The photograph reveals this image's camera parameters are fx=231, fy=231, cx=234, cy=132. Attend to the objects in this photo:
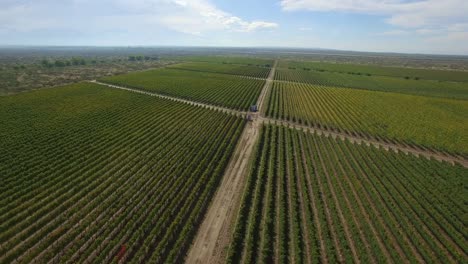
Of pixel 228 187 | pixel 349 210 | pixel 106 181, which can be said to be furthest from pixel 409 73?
pixel 106 181

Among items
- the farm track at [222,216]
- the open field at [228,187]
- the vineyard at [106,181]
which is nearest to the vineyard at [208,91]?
the open field at [228,187]

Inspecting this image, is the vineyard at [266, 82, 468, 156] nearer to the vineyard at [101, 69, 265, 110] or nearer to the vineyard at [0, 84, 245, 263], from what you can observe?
the vineyard at [101, 69, 265, 110]

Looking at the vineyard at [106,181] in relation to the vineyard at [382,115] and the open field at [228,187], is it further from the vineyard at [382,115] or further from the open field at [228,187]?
the vineyard at [382,115]

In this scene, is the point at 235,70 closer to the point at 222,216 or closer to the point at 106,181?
the point at 106,181

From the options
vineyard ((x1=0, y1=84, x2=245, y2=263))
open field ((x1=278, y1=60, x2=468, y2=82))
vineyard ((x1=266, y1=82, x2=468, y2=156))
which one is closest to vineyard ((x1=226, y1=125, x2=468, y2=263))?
vineyard ((x1=0, y1=84, x2=245, y2=263))

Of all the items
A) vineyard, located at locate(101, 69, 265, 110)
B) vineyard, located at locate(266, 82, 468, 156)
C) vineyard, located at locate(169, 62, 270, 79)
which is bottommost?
vineyard, located at locate(266, 82, 468, 156)

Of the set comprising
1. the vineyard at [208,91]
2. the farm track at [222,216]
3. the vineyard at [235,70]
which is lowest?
the farm track at [222,216]


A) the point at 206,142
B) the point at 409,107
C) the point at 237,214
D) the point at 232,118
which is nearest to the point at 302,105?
the point at 232,118

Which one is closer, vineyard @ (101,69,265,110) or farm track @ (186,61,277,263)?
farm track @ (186,61,277,263)
